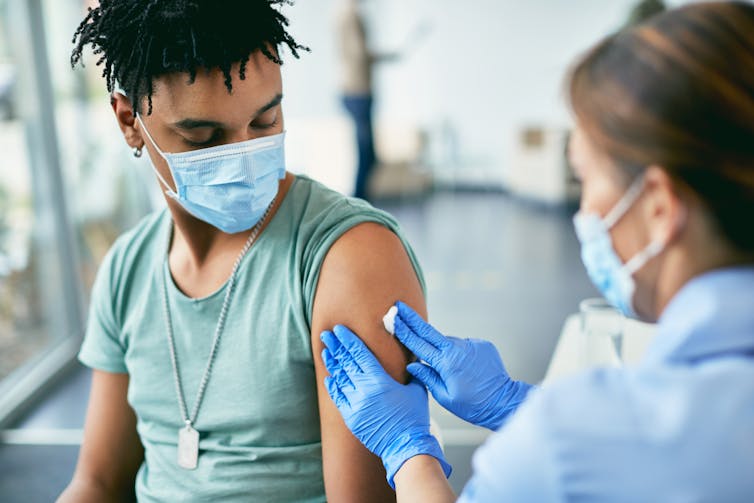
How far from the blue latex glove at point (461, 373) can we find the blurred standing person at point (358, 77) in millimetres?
→ 4753

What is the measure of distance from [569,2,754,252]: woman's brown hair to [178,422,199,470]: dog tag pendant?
31.0 inches

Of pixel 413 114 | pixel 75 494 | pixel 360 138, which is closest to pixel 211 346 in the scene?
pixel 75 494

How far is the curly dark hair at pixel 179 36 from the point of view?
1.03m

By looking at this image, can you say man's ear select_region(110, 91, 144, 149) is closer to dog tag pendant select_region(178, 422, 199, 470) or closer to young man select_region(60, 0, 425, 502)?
young man select_region(60, 0, 425, 502)

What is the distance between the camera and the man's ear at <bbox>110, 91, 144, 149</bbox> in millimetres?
1175

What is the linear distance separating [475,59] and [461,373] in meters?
7.06

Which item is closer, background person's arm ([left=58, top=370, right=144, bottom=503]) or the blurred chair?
background person's arm ([left=58, top=370, right=144, bottom=503])

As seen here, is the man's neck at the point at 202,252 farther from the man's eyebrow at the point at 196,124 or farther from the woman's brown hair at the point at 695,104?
the woman's brown hair at the point at 695,104

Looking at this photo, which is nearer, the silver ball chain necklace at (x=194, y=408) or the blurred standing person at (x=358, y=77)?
the silver ball chain necklace at (x=194, y=408)

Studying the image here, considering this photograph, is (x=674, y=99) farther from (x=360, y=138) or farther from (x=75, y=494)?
(x=360, y=138)

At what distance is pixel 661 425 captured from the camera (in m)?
0.61

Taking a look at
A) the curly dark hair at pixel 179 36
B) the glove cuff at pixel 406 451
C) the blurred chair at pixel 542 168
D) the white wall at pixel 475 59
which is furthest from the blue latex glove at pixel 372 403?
the white wall at pixel 475 59

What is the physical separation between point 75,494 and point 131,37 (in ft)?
2.47

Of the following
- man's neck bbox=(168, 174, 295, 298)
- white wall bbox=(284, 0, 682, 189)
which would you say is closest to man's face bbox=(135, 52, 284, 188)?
man's neck bbox=(168, 174, 295, 298)
